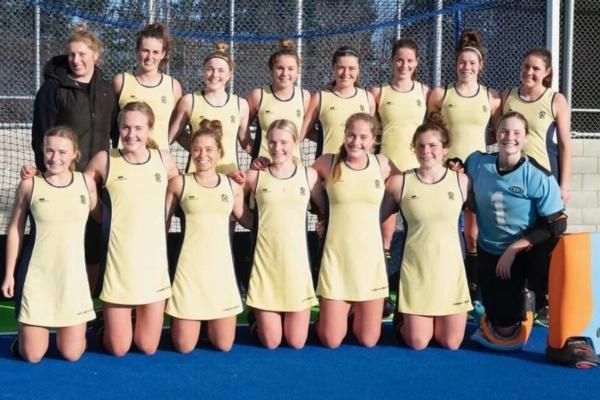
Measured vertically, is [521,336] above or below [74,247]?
below

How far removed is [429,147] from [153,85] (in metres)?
1.66

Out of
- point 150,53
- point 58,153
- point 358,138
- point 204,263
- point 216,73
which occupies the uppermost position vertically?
point 150,53

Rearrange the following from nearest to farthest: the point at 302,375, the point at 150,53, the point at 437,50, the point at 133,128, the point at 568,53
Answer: the point at 302,375 → the point at 133,128 → the point at 150,53 → the point at 437,50 → the point at 568,53

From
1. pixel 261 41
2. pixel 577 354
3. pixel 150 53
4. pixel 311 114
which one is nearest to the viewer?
pixel 577 354

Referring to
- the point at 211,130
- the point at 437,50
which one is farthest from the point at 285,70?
the point at 437,50

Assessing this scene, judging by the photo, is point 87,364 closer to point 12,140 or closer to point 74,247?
point 74,247

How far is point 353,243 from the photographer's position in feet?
14.7

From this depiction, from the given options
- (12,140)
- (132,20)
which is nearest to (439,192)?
(132,20)

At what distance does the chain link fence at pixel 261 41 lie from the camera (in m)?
8.00

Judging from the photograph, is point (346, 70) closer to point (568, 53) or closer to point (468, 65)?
point (468, 65)

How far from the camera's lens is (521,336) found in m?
4.45

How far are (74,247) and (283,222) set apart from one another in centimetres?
104

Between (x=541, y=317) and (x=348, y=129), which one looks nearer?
(x=348, y=129)

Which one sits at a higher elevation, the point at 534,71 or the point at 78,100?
the point at 534,71
